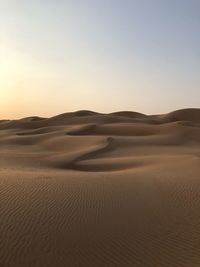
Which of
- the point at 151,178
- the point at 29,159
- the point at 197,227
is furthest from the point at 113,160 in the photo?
the point at 197,227

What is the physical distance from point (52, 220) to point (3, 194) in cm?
128

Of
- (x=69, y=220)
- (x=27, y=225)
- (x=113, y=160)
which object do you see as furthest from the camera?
(x=113, y=160)

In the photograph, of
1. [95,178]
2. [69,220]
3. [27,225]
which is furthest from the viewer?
[95,178]

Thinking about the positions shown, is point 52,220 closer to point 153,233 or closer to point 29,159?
point 153,233

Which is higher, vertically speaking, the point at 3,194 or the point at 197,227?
the point at 3,194

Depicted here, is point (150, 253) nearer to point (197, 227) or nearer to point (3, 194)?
point (197, 227)

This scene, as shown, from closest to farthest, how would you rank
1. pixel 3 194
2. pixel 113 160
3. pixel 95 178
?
pixel 3 194 → pixel 95 178 → pixel 113 160

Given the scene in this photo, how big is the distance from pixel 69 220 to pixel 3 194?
1.35 m

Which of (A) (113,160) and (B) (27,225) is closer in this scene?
(B) (27,225)

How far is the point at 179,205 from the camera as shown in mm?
6344

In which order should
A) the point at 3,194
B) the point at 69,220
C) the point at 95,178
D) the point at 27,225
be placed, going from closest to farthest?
the point at 27,225, the point at 69,220, the point at 3,194, the point at 95,178

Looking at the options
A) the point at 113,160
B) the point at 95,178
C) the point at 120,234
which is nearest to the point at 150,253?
the point at 120,234

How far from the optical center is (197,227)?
17.6 ft

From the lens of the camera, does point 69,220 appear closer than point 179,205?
Yes
